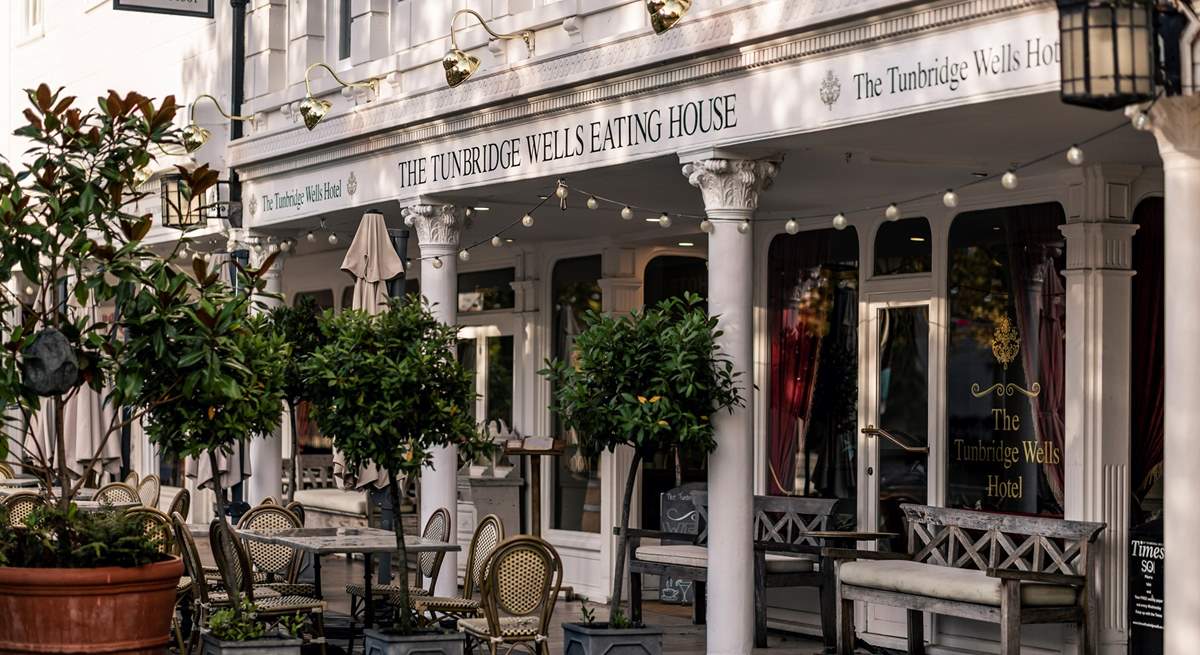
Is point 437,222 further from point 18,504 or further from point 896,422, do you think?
point 18,504

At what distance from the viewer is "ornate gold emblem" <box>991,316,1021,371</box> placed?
11094 millimetres

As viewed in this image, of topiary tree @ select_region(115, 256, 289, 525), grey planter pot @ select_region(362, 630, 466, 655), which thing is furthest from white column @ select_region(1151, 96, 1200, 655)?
topiary tree @ select_region(115, 256, 289, 525)

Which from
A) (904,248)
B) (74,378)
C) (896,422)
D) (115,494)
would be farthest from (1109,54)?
(115,494)

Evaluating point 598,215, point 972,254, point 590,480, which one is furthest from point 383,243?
point 972,254

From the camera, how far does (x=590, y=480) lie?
15.4m

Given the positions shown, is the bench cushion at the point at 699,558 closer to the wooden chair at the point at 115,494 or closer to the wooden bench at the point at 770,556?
the wooden bench at the point at 770,556

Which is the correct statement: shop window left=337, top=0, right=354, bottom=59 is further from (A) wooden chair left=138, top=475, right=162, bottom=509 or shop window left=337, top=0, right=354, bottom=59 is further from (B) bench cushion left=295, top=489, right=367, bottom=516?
(B) bench cushion left=295, top=489, right=367, bottom=516

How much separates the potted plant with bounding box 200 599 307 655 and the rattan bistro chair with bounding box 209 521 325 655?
1.03 feet

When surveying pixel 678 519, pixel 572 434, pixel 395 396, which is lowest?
pixel 678 519

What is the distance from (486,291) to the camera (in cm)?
1691

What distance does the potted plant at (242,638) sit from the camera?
30.1ft

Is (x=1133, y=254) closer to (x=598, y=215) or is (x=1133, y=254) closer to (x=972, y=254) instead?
(x=972, y=254)

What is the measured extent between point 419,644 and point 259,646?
868mm

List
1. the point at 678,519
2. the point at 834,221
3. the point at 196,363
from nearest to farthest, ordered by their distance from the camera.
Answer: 1. the point at 196,363
2. the point at 834,221
3. the point at 678,519
